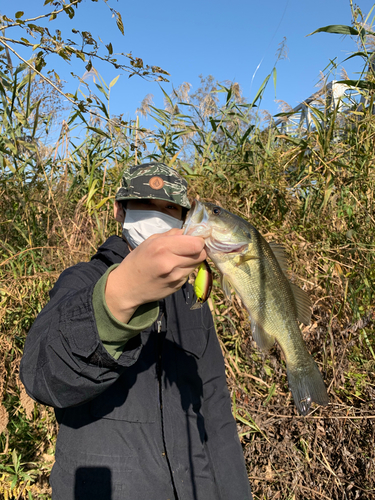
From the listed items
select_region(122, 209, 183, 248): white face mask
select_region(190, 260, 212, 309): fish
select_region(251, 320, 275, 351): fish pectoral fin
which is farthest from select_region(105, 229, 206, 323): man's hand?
select_region(122, 209, 183, 248): white face mask

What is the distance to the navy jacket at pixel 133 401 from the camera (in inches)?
44.6

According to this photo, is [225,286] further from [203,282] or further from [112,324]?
[112,324]

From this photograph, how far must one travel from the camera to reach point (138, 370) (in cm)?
169

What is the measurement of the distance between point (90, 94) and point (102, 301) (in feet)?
8.10

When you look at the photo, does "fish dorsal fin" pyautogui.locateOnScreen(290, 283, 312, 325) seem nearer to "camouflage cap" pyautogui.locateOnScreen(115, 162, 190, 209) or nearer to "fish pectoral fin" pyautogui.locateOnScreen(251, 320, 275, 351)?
"fish pectoral fin" pyautogui.locateOnScreen(251, 320, 275, 351)

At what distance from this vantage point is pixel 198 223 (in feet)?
4.74

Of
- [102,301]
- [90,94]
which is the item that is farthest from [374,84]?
[102,301]

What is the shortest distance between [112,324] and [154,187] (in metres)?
1.10

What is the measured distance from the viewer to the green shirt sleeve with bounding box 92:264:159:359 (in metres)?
1.08

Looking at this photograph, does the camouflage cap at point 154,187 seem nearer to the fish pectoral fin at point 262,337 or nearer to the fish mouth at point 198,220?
the fish mouth at point 198,220

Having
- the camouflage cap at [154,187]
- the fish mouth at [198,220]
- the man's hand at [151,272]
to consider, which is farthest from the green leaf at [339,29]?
the man's hand at [151,272]

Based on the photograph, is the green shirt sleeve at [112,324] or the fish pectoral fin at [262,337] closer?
the green shirt sleeve at [112,324]

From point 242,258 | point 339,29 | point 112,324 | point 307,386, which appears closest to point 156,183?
point 242,258

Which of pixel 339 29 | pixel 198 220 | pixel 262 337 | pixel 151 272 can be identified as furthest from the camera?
pixel 339 29
